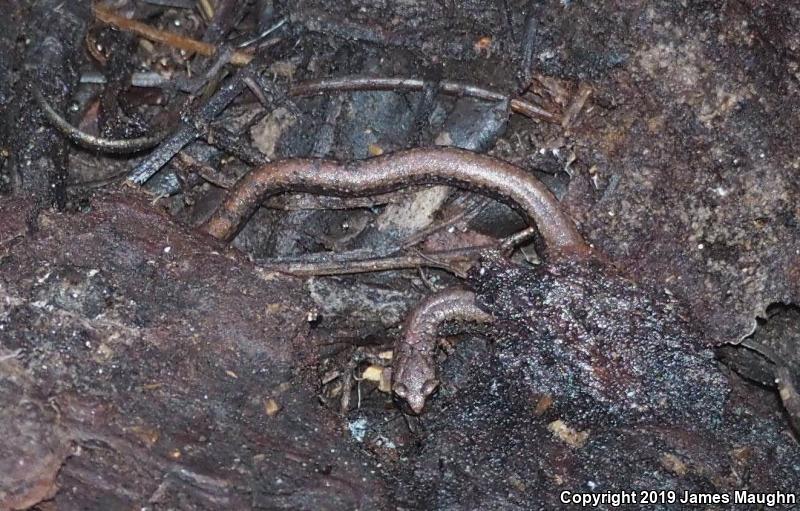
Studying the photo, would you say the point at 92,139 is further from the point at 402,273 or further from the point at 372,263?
the point at 402,273

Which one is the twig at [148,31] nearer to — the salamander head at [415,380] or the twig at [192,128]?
the twig at [192,128]

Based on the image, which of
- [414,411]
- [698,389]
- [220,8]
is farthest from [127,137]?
[698,389]

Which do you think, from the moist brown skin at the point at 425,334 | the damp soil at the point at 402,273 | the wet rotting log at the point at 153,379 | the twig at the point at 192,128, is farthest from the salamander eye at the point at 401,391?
the twig at the point at 192,128

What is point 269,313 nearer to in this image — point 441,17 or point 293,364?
point 293,364

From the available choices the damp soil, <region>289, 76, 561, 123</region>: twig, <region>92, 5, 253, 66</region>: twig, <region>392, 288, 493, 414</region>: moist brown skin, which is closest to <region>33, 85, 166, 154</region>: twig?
the damp soil

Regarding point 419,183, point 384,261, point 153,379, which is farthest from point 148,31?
point 153,379

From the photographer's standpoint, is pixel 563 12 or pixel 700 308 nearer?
pixel 700 308
